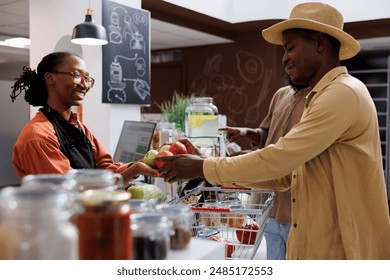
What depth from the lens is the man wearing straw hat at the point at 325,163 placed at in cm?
162

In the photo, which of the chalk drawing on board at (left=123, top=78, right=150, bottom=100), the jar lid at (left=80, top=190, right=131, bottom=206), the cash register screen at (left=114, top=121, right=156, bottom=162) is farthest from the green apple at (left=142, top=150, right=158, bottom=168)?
the chalk drawing on board at (left=123, top=78, right=150, bottom=100)

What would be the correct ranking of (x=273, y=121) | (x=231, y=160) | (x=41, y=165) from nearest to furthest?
(x=231, y=160) < (x=41, y=165) < (x=273, y=121)

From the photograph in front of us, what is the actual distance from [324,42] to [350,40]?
0.34 feet

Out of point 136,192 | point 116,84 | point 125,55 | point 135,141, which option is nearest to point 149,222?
point 136,192

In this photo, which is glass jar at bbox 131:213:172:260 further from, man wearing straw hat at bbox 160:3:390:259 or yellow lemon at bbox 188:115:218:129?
yellow lemon at bbox 188:115:218:129

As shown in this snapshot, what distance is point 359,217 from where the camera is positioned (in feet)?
5.56

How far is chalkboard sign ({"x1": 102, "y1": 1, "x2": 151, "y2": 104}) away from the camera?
4301 millimetres

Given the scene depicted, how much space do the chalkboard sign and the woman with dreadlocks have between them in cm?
192

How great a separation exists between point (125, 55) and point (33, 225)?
3949mm

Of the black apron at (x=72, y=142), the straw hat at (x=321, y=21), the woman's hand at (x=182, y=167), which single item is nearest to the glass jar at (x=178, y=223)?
the woman's hand at (x=182, y=167)

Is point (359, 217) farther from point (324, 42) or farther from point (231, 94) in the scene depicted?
point (231, 94)

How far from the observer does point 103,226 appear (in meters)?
0.78

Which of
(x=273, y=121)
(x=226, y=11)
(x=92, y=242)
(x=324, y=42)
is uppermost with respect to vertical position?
(x=226, y=11)
